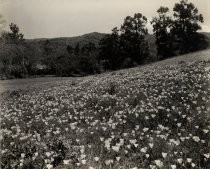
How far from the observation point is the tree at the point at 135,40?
82.6m

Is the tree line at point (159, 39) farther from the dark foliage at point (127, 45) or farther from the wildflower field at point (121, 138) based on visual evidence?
the wildflower field at point (121, 138)

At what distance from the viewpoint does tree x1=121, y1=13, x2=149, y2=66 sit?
271ft

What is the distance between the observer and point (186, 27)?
80.6 meters

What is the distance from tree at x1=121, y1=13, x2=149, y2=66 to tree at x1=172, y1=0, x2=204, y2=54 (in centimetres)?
614

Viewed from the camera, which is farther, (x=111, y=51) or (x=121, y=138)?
(x=111, y=51)

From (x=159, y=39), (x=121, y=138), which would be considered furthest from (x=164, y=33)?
(x=121, y=138)

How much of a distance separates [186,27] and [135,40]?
10.0 meters

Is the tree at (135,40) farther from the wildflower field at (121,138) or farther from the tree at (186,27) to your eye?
the wildflower field at (121,138)

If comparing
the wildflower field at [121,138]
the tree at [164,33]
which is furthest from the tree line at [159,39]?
the wildflower field at [121,138]

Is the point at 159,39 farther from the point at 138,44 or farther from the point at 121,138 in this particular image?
the point at 121,138

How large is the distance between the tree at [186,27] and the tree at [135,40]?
20.2 feet

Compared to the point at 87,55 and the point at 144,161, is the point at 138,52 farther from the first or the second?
the point at 144,161

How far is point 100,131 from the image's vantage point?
9.93 metres

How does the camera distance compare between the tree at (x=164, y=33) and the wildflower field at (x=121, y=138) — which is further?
the tree at (x=164, y=33)
